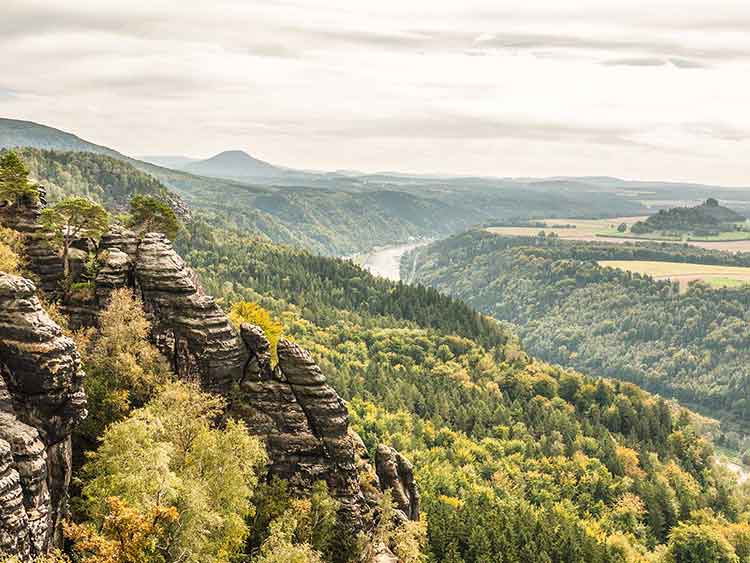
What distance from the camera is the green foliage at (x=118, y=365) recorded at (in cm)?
5569

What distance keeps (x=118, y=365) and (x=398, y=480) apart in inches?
1397

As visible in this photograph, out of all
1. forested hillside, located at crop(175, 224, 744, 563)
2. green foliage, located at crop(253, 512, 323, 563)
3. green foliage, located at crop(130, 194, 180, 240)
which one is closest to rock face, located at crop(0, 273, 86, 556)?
green foliage, located at crop(253, 512, 323, 563)

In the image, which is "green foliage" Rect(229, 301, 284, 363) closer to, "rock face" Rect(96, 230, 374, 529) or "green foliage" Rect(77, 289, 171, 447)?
"rock face" Rect(96, 230, 374, 529)

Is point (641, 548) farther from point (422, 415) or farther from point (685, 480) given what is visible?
point (422, 415)

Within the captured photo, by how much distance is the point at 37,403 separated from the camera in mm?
45250

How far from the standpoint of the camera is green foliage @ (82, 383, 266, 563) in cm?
4534

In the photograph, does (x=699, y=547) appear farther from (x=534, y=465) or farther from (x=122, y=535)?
(x=122, y=535)

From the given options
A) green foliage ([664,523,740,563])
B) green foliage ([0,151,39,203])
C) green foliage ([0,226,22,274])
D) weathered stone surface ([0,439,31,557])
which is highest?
green foliage ([0,151,39,203])

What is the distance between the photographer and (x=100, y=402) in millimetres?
55969

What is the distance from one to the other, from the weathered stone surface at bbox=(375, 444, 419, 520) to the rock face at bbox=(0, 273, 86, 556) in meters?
37.2

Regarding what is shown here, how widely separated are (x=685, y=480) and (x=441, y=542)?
328ft

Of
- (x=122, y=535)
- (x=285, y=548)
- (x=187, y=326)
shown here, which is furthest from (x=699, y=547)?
(x=122, y=535)

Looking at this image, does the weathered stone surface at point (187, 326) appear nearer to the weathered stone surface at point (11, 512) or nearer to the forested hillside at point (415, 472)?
A: the forested hillside at point (415, 472)

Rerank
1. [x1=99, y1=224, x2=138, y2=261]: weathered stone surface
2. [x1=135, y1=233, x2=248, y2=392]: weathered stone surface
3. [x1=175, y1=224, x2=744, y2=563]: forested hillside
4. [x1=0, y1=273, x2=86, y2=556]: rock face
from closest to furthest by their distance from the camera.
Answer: [x1=0, y1=273, x2=86, y2=556]: rock face
[x1=135, y1=233, x2=248, y2=392]: weathered stone surface
[x1=99, y1=224, x2=138, y2=261]: weathered stone surface
[x1=175, y1=224, x2=744, y2=563]: forested hillside
